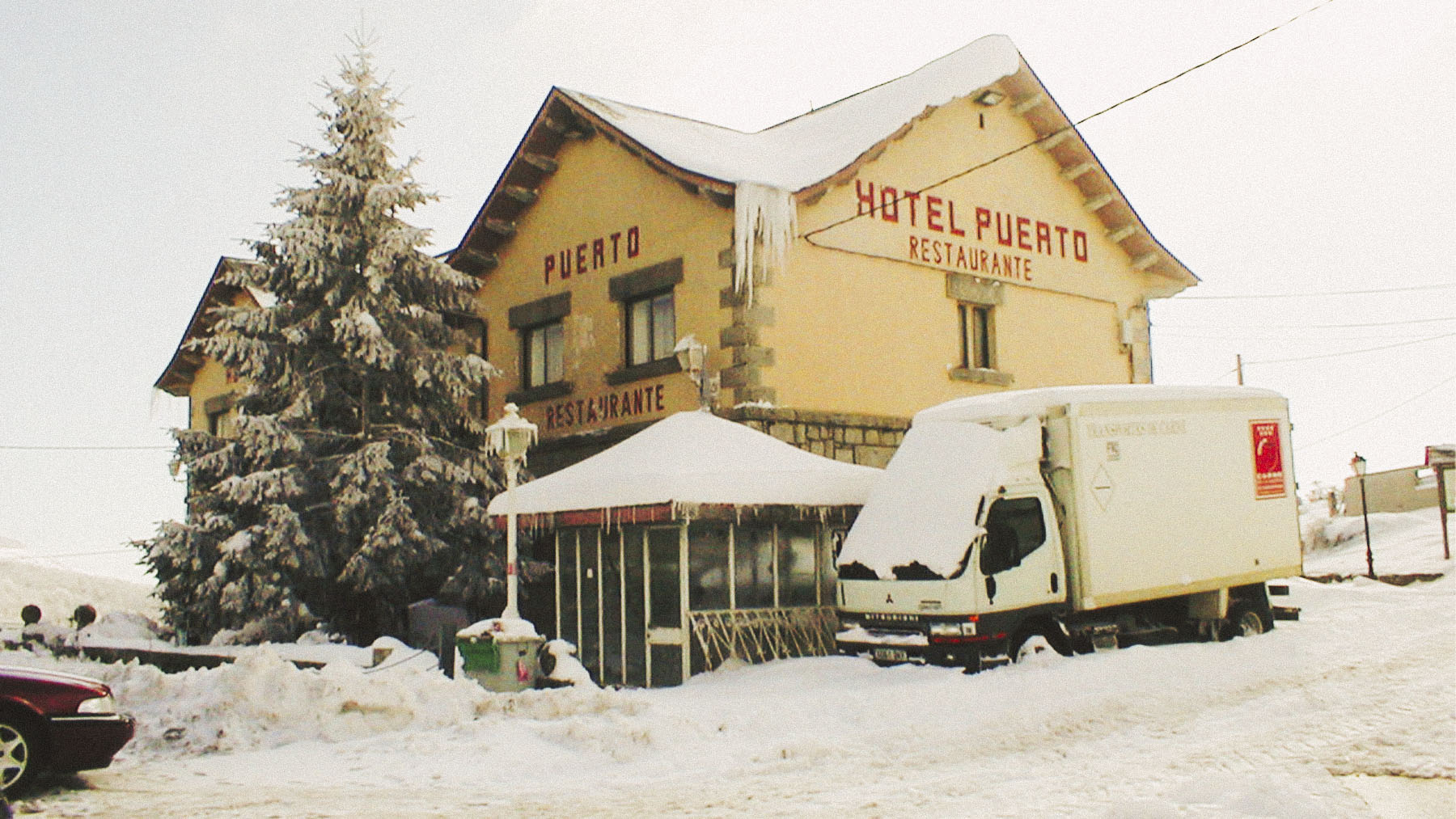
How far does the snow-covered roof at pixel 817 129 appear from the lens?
17031 mm

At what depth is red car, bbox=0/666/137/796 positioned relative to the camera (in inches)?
321

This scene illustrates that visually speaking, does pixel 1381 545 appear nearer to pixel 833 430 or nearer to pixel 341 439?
pixel 833 430

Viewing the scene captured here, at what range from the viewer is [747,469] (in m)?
14.2

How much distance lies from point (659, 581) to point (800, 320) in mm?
4513

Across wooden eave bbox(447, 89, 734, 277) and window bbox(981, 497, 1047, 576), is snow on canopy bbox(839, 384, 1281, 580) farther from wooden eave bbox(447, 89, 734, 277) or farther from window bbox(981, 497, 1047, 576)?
wooden eave bbox(447, 89, 734, 277)

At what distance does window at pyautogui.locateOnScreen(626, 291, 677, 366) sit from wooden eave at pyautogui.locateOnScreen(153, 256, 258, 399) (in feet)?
28.8

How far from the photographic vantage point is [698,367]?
53.6 ft

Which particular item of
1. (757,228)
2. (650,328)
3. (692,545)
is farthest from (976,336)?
(692,545)

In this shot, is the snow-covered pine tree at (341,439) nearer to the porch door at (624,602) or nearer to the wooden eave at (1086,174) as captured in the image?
the porch door at (624,602)

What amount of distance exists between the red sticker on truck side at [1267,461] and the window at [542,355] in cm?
1015

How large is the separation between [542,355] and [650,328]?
8.77ft

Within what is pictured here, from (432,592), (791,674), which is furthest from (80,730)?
(432,592)

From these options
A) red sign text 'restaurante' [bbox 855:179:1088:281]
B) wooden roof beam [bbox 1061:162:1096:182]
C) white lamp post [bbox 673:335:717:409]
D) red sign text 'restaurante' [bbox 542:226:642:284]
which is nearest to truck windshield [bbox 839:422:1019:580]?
white lamp post [bbox 673:335:717:409]

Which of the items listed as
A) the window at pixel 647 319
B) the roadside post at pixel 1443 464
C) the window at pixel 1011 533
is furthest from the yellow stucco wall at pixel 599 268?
the roadside post at pixel 1443 464
